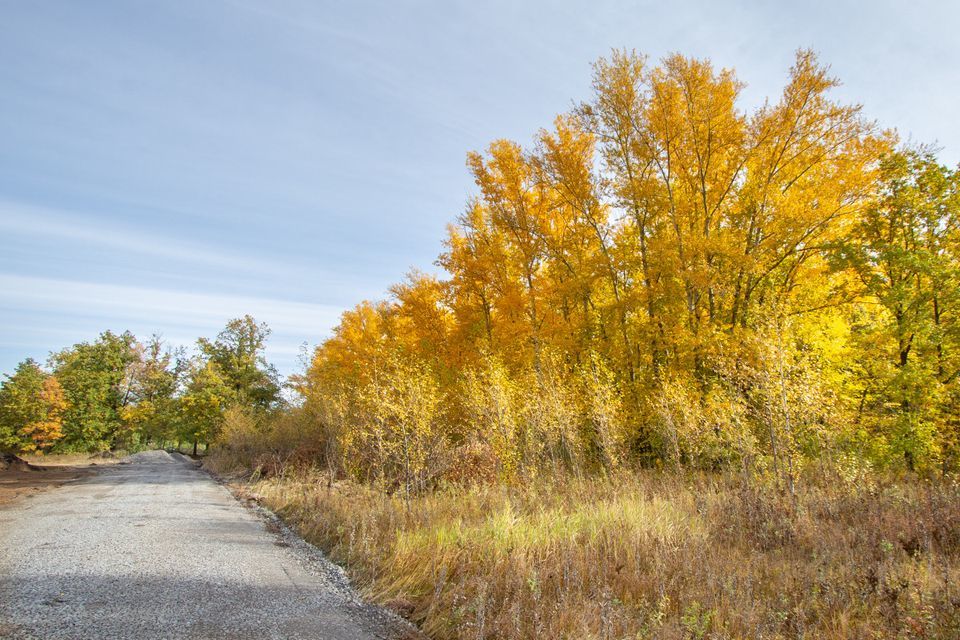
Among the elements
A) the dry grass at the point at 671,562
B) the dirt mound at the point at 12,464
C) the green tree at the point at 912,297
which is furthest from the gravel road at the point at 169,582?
the dirt mound at the point at 12,464

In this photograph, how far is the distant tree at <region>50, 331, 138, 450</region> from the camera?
3822 cm

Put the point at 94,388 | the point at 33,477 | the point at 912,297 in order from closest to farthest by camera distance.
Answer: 1. the point at 912,297
2. the point at 33,477
3. the point at 94,388

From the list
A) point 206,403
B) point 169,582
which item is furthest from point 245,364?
point 169,582

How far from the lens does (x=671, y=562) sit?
553cm

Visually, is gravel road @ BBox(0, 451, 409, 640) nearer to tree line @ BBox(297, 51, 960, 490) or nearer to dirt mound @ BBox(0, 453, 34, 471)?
tree line @ BBox(297, 51, 960, 490)

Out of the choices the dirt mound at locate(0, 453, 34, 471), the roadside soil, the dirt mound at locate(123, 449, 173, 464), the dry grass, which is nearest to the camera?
the dry grass

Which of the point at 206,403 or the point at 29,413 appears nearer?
the point at 29,413

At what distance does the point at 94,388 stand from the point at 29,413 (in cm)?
698

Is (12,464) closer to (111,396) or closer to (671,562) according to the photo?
(111,396)

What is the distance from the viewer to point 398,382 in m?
10.4

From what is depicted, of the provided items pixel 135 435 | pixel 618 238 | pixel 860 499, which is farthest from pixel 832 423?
pixel 135 435

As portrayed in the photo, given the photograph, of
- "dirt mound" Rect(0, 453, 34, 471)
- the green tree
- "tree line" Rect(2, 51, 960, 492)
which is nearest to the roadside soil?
"dirt mound" Rect(0, 453, 34, 471)

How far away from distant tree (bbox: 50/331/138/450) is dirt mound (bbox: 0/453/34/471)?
9.63 m

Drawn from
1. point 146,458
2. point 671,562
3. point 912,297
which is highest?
point 912,297
